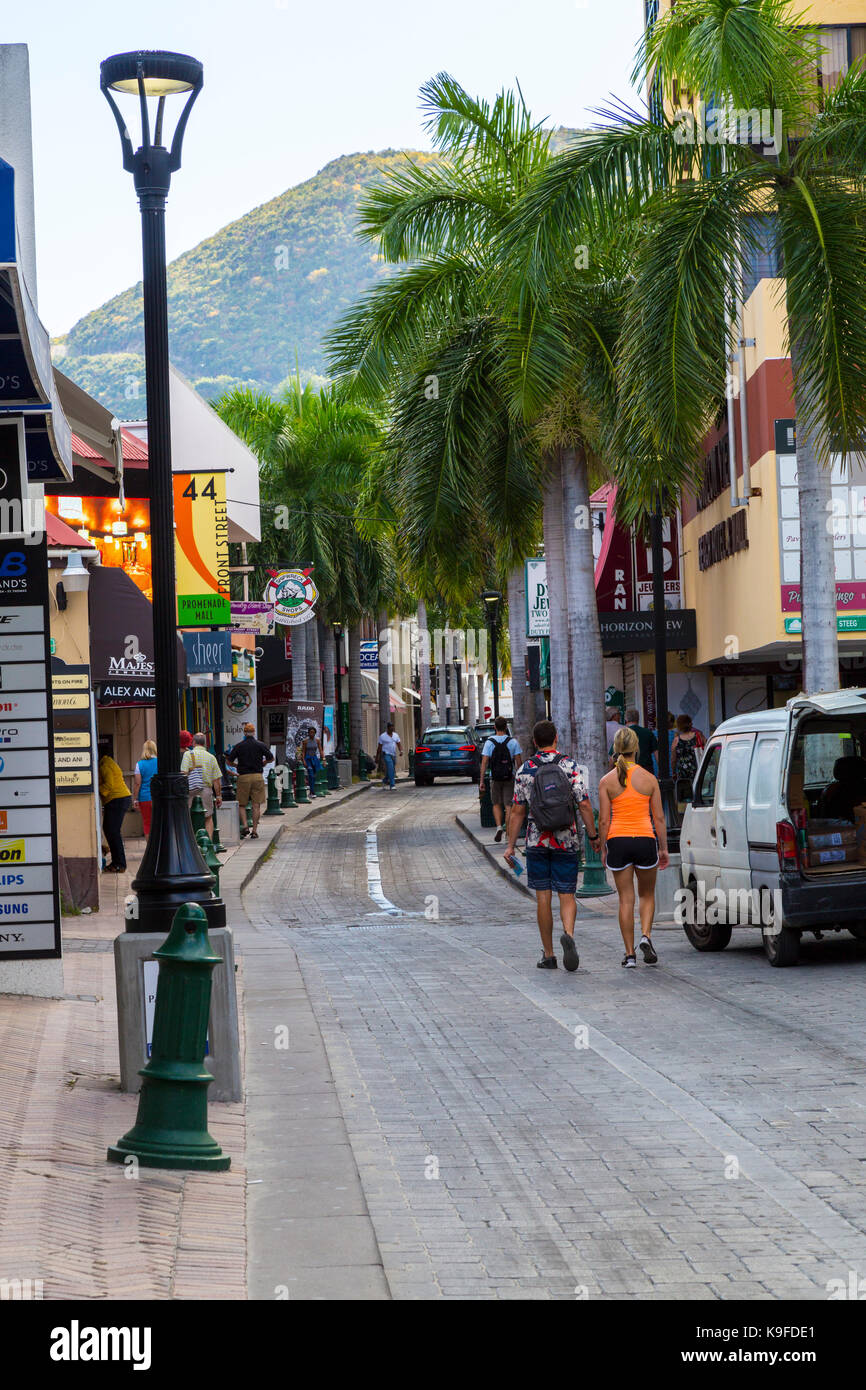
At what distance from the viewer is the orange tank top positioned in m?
13.6

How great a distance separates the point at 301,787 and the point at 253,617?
4864 millimetres

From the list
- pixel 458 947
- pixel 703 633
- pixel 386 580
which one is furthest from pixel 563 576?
pixel 386 580

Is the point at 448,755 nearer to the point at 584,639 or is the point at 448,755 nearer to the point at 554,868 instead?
the point at 584,639

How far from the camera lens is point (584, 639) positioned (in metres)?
23.9

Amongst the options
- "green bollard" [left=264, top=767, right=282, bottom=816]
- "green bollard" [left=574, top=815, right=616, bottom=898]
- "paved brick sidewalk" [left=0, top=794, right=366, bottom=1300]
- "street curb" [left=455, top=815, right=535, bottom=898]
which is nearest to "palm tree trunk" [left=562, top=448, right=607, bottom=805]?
"street curb" [left=455, top=815, right=535, bottom=898]

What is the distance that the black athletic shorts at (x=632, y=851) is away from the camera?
1356 cm

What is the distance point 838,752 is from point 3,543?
10.3m

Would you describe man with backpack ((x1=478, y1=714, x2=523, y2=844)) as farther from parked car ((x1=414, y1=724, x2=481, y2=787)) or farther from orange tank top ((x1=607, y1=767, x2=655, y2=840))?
parked car ((x1=414, y1=724, x2=481, y2=787))

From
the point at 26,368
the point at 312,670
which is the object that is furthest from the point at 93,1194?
the point at 312,670

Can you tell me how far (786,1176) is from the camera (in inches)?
261
